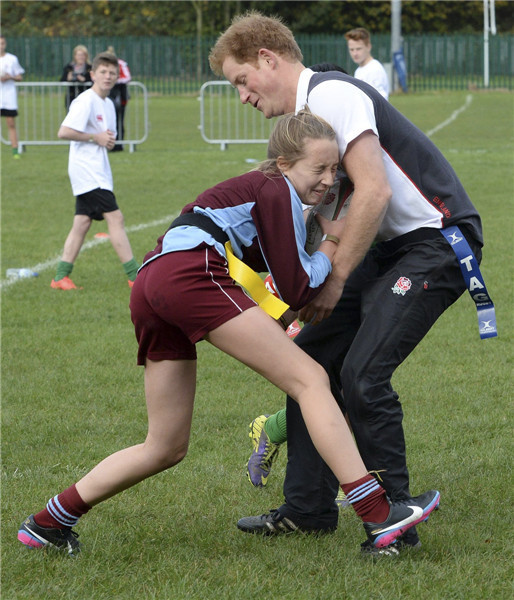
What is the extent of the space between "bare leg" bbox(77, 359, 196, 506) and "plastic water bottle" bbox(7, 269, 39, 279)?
596 cm

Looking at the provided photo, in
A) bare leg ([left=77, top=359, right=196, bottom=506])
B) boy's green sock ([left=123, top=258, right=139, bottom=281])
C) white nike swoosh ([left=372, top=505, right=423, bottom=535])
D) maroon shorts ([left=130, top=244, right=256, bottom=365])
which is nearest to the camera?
maroon shorts ([left=130, top=244, right=256, bottom=365])

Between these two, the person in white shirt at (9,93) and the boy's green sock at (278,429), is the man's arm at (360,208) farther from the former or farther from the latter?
the person in white shirt at (9,93)

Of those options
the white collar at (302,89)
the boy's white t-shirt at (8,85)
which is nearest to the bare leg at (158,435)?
the white collar at (302,89)

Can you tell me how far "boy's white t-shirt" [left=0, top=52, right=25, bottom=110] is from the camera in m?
20.6

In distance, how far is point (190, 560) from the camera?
12.6ft

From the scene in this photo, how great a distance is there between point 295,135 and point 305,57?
122 feet

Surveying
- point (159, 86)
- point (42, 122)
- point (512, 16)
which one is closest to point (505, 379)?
point (42, 122)

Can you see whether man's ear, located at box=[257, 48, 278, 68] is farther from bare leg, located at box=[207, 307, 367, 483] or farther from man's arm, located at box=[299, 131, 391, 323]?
bare leg, located at box=[207, 307, 367, 483]

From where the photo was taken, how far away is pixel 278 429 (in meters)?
4.73

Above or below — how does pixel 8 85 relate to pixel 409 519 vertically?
above

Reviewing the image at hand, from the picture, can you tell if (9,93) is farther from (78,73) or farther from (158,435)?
(158,435)

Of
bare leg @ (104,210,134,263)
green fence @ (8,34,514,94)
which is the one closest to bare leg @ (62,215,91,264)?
bare leg @ (104,210,134,263)

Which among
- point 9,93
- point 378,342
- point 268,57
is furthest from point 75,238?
point 9,93

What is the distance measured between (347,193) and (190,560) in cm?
154
